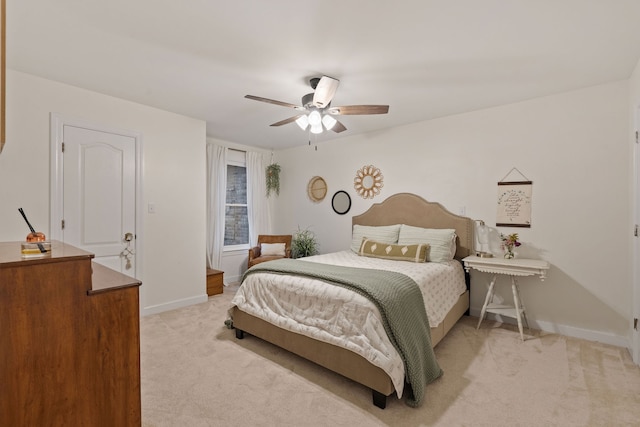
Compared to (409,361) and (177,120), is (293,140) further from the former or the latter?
(409,361)

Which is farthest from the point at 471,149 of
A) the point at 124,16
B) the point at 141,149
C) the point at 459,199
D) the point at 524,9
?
the point at 141,149

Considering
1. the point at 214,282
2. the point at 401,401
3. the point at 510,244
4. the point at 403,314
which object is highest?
the point at 510,244

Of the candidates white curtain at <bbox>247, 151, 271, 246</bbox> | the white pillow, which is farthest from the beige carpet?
white curtain at <bbox>247, 151, 271, 246</bbox>

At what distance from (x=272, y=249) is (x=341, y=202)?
134 cm

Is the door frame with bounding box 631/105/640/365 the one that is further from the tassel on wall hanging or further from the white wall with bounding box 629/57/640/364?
the tassel on wall hanging

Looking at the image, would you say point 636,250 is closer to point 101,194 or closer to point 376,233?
point 376,233

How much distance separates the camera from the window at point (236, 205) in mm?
5211

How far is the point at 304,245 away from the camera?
16.4 ft

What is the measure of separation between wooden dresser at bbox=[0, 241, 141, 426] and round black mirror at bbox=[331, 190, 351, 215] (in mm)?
3676

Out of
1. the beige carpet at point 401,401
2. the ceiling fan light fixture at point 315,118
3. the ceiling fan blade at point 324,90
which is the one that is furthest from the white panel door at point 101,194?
the ceiling fan blade at point 324,90

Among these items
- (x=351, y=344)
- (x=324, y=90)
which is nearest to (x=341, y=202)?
(x=324, y=90)

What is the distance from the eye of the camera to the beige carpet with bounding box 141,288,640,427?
1.82m

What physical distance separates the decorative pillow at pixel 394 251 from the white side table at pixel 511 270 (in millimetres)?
474

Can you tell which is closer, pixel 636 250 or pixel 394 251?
pixel 636 250
